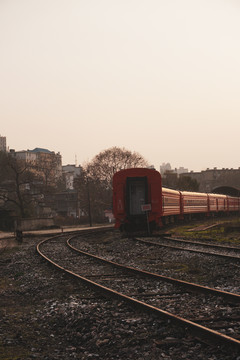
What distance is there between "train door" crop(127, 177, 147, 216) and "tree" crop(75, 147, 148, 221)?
4421 cm

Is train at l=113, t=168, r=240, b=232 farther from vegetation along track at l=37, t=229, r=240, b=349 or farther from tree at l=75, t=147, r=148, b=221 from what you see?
tree at l=75, t=147, r=148, b=221

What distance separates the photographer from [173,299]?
7789 millimetres

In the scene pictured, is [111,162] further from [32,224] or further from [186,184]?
[32,224]

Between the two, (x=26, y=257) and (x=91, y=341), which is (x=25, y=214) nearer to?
(x=26, y=257)

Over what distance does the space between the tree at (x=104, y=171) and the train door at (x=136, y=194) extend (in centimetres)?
4421

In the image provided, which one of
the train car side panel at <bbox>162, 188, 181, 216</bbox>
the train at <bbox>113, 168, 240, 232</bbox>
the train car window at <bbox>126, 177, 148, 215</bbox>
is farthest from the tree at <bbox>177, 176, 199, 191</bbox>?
the train car window at <bbox>126, 177, 148, 215</bbox>

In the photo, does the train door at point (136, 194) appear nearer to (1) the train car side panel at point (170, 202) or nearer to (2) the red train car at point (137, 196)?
(2) the red train car at point (137, 196)

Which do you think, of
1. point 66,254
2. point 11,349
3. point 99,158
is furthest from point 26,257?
point 99,158

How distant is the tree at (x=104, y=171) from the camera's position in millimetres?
68562

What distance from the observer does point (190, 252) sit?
1455cm

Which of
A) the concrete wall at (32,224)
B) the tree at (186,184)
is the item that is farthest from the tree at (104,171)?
the concrete wall at (32,224)

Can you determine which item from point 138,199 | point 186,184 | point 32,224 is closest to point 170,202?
point 138,199

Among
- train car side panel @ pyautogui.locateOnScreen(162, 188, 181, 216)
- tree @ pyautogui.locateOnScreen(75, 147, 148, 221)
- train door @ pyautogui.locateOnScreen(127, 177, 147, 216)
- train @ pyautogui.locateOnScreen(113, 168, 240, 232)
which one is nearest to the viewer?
train @ pyautogui.locateOnScreen(113, 168, 240, 232)

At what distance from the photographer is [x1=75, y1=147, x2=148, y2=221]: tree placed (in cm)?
6856
